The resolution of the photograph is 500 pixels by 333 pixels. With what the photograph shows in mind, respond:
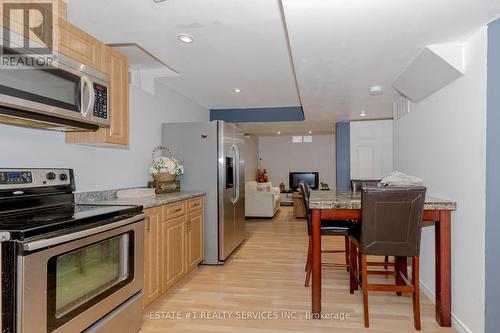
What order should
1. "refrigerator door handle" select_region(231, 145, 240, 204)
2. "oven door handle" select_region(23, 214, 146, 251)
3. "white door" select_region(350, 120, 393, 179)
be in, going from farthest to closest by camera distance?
"white door" select_region(350, 120, 393, 179), "refrigerator door handle" select_region(231, 145, 240, 204), "oven door handle" select_region(23, 214, 146, 251)

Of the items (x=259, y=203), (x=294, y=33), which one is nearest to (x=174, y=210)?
(x=294, y=33)

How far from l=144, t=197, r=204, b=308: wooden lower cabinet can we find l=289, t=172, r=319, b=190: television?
637 centimetres

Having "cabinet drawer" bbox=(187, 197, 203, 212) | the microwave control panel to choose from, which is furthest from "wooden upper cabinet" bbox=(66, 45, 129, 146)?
"cabinet drawer" bbox=(187, 197, 203, 212)

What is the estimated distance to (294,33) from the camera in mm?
2086

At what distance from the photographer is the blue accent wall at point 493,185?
1.87 meters

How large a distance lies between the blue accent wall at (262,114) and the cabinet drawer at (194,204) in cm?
238

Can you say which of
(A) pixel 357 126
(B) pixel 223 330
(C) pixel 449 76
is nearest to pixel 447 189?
(C) pixel 449 76

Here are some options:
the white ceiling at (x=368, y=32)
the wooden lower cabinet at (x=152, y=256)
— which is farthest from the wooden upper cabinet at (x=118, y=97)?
the white ceiling at (x=368, y=32)

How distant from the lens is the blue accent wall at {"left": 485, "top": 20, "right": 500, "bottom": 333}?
1869 millimetres

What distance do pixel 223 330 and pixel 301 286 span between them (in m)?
1.10

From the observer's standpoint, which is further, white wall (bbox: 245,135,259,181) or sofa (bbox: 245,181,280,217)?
white wall (bbox: 245,135,259,181)

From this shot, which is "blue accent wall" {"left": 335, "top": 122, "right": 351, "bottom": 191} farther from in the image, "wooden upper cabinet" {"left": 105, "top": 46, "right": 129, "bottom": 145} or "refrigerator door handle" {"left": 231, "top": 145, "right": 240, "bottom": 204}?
"wooden upper cabinet" {"left": 105, "top": 46, "right": 129, "bottom": 145}

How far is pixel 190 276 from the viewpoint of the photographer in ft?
11.4

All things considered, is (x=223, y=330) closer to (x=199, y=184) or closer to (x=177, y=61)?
(x=199, y=184)
